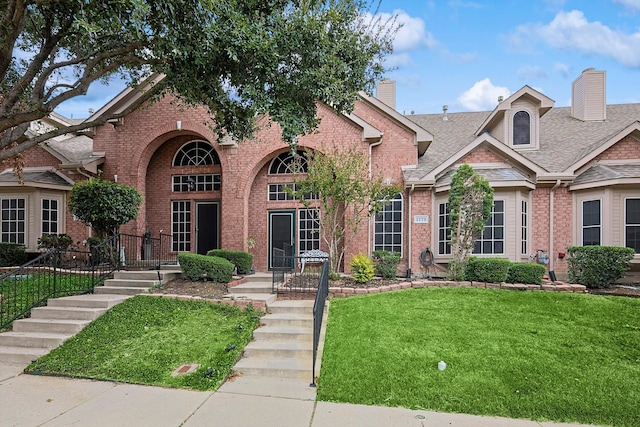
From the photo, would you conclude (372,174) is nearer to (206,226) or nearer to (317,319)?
(206,226)

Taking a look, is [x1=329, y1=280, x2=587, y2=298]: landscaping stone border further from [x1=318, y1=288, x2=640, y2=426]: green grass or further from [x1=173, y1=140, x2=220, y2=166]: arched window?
[x1=173, y1=140, x2=220, y2=166]: arched window

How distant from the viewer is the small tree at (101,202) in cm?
959

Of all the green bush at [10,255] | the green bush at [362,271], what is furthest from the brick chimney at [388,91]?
the green bush at [10,255]

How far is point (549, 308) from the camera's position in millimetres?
7133

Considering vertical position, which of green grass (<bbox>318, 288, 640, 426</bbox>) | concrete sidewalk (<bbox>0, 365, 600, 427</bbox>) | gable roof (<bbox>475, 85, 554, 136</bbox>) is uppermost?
gable roof (<bbox>475, 85, 554, 136</bbox>)

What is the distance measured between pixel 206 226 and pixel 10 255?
5.98 m

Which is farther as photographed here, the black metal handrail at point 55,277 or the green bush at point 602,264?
the green bush at point 602,264

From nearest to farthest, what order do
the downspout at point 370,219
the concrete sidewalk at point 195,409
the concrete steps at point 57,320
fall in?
the concrete sidewalk at point 195,409, the concrete steps at point 57,320, the downspout at point 370,219

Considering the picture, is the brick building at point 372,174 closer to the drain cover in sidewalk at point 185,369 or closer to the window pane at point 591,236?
the window pane at point 591,236

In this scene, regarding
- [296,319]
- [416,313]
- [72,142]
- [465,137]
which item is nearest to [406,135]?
[465,137]

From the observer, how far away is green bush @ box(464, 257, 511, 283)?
8.62 metres

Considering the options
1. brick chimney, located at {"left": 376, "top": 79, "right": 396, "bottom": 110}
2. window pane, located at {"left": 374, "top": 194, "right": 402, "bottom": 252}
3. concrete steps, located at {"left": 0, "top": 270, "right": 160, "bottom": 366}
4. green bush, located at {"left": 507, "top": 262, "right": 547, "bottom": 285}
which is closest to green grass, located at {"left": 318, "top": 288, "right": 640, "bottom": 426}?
green bush, located at {"left": 507, "top": 262, "right": 547, "bottom": 285}

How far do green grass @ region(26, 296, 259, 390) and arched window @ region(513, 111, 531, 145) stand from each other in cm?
1108

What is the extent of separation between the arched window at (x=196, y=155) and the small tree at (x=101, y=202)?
155 inches
